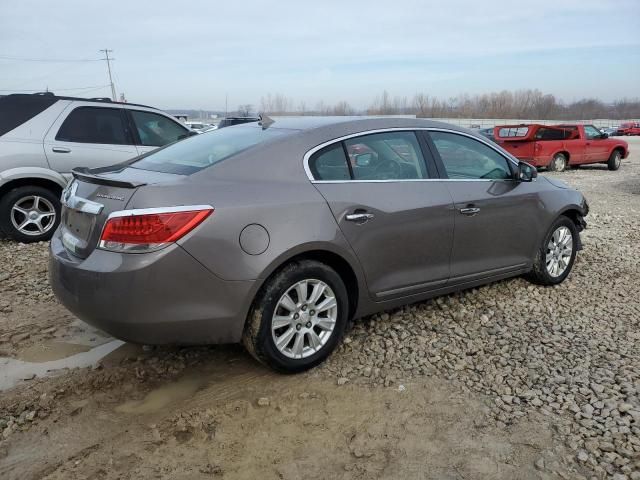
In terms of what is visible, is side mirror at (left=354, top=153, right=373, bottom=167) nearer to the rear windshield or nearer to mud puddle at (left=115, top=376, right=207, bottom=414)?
the rear windshield

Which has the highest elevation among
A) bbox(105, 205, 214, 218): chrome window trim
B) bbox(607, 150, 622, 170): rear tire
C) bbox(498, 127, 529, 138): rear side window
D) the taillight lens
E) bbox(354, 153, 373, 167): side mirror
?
bbox(354, 153, 373, 167): side mirror

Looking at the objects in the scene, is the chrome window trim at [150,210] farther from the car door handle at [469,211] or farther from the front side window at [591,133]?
the front side window at [591,133]

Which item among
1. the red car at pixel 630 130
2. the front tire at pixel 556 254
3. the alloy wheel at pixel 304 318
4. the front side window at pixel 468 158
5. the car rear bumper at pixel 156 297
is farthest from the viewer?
the red car at pixel 630 130

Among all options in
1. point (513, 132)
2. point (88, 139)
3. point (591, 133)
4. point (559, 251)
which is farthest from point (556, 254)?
point (591, 133)

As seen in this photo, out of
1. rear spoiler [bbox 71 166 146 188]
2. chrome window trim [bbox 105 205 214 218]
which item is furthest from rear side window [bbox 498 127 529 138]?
chrome window trim [bbox 105 205 214 218]

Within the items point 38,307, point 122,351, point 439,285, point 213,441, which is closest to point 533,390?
point 439,285

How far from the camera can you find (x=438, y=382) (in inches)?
131

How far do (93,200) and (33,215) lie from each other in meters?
4.12

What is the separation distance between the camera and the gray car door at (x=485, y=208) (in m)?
4.11

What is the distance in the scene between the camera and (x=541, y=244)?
16.0 ft

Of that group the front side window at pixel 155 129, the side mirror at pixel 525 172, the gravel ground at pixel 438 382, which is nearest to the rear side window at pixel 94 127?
the front side window at pixel 155 129

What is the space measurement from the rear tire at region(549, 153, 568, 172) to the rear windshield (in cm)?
1551

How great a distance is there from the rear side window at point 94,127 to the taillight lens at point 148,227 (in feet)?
14.8

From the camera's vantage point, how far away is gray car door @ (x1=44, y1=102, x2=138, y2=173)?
659cm
